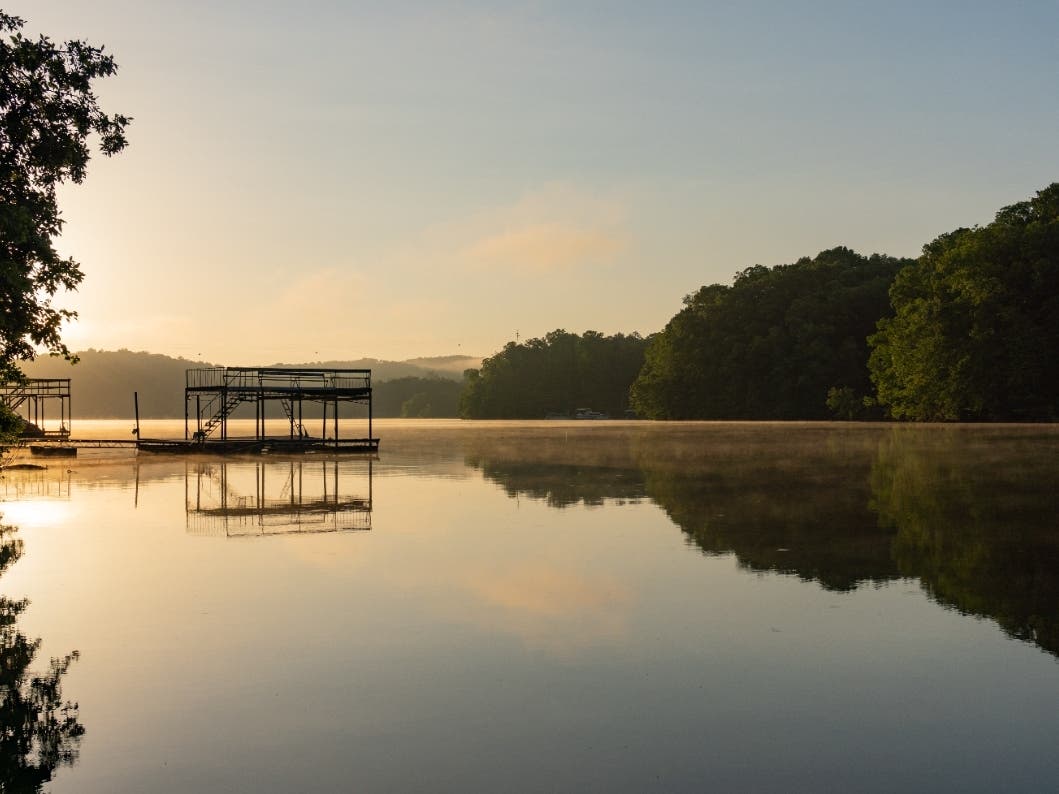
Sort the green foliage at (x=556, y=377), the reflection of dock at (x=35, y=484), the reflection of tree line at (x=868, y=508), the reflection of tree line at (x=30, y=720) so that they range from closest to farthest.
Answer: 1. the reflection of tree line at (x=30, y=720)
2. the reflection of tree line at (x=868, y=508)
3. the reflection of dock at (x=35, y=484)
4. the green foliage at (x=556, y=377)

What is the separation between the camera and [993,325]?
83.3 m

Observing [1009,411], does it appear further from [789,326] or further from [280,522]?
[280,522]

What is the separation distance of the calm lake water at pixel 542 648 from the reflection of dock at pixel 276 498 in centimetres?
33

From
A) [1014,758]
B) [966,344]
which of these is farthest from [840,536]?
[966,344]

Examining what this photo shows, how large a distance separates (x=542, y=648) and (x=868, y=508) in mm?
14581

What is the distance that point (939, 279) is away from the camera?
89812 millimetres

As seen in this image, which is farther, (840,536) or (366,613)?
(840,536)

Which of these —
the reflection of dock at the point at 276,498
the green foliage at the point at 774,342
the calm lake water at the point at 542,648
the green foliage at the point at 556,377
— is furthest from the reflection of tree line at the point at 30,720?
the green foliage at the point at 556,377

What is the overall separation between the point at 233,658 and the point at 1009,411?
86452mm

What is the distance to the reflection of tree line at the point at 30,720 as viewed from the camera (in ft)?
23.7

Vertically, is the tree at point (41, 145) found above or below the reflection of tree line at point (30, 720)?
above

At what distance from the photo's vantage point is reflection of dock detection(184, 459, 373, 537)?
21734 mm

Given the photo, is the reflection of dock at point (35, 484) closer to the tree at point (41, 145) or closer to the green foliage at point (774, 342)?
the tree at point (41, 145)

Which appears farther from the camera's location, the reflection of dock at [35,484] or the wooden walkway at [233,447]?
the wooden walkway at [233,447]
